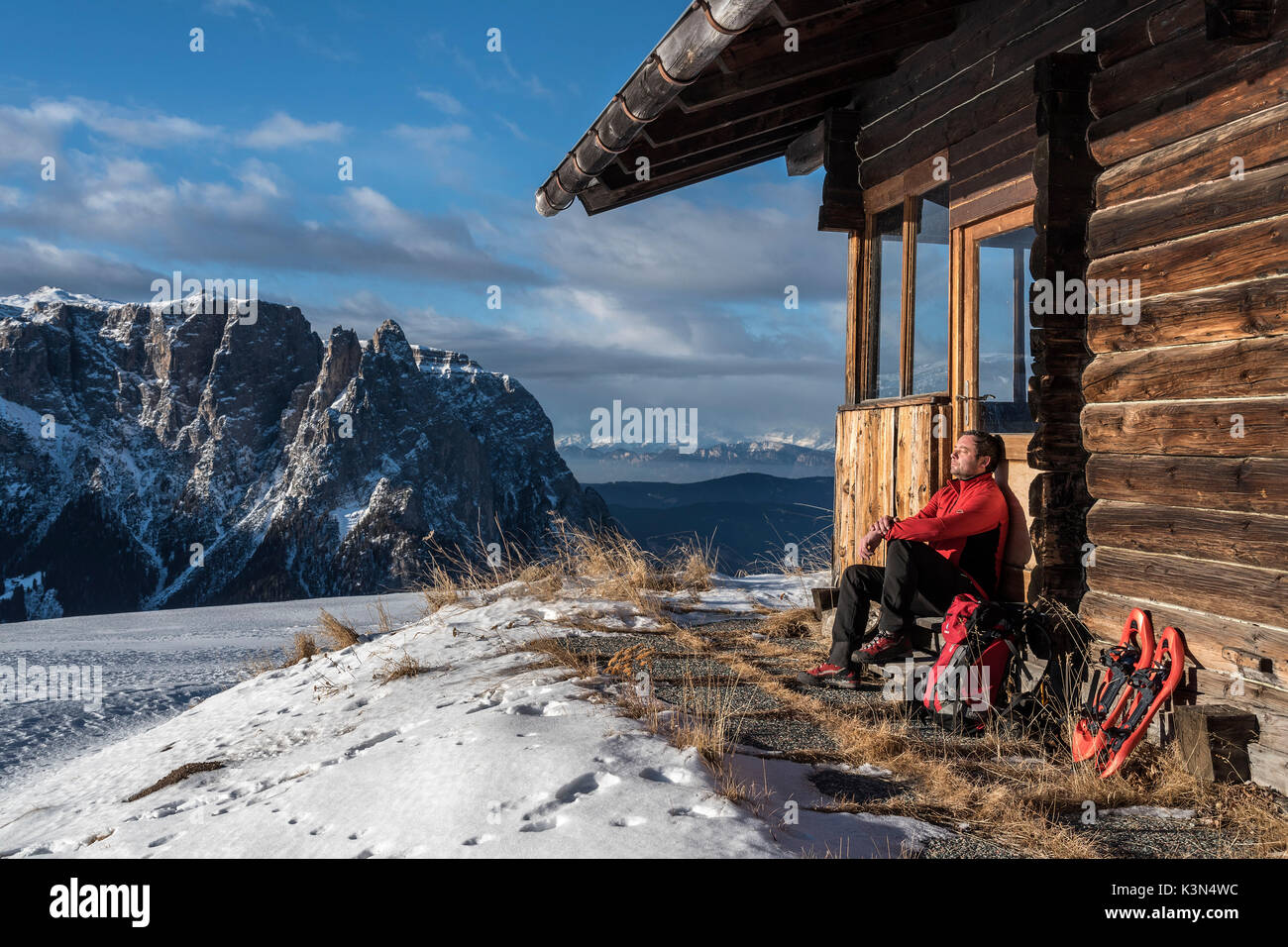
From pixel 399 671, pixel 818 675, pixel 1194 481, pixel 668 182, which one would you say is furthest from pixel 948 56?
pixel 399 671

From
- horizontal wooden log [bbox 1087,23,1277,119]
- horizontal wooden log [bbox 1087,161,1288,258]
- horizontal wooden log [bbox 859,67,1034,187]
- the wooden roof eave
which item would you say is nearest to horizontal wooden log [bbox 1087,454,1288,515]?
horizontal wooden log [bbox 1087,161,1288,258]

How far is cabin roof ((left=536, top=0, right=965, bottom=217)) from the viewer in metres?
4.26

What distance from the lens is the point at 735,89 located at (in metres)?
5.67

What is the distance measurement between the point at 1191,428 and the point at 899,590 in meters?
1.70

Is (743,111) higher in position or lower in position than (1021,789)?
higher

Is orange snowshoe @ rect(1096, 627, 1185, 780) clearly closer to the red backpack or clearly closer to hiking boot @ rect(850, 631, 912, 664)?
the red backpack

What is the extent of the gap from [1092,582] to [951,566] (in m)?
0.75

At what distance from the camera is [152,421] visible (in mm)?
154250

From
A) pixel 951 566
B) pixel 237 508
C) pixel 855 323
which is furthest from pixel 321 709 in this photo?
pixel 237 508

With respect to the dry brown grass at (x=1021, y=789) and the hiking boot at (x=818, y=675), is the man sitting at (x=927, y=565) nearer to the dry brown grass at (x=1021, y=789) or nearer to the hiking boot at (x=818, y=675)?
the hiking boot at (x=818, y=675)

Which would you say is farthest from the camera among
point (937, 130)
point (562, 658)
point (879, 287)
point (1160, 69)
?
point (879, 287)

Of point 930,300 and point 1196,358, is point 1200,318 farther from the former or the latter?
point 930,300

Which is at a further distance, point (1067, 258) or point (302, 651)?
point (302, 651)

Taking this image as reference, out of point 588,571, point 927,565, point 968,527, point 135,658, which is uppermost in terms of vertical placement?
point 968,527
